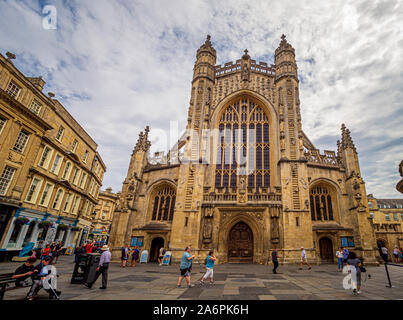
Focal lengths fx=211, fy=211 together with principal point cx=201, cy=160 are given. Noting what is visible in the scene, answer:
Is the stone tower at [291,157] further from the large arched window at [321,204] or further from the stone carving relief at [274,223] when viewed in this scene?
the large arched window at [321,204]

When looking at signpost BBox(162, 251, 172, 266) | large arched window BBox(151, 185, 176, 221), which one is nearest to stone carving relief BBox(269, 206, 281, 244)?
signpost BBox(162, 251, 172, 266)

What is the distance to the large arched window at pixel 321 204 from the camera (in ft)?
71.3

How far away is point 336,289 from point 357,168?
18541 mm

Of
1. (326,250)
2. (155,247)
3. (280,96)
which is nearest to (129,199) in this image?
(155,247)

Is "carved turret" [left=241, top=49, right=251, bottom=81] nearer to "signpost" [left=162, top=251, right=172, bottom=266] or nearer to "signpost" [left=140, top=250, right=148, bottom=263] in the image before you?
"signpost" [left=162, top=251, right=172, bottom=266]

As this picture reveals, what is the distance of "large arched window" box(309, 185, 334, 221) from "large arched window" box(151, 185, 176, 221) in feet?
49.1

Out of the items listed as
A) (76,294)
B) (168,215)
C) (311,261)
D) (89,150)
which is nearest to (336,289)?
(76,294)

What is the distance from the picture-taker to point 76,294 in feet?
21.8

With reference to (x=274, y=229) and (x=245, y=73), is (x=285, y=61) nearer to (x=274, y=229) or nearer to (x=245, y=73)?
(x=245, y=73)

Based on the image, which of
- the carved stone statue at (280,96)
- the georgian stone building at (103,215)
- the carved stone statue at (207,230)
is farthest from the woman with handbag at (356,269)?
the georgian stone building at (103,215)

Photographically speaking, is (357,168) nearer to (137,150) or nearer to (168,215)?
(168,215)

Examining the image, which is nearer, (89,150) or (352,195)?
(352,195)

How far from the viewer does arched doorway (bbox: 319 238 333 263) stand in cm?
2068

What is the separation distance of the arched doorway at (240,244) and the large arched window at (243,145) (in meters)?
4.27
